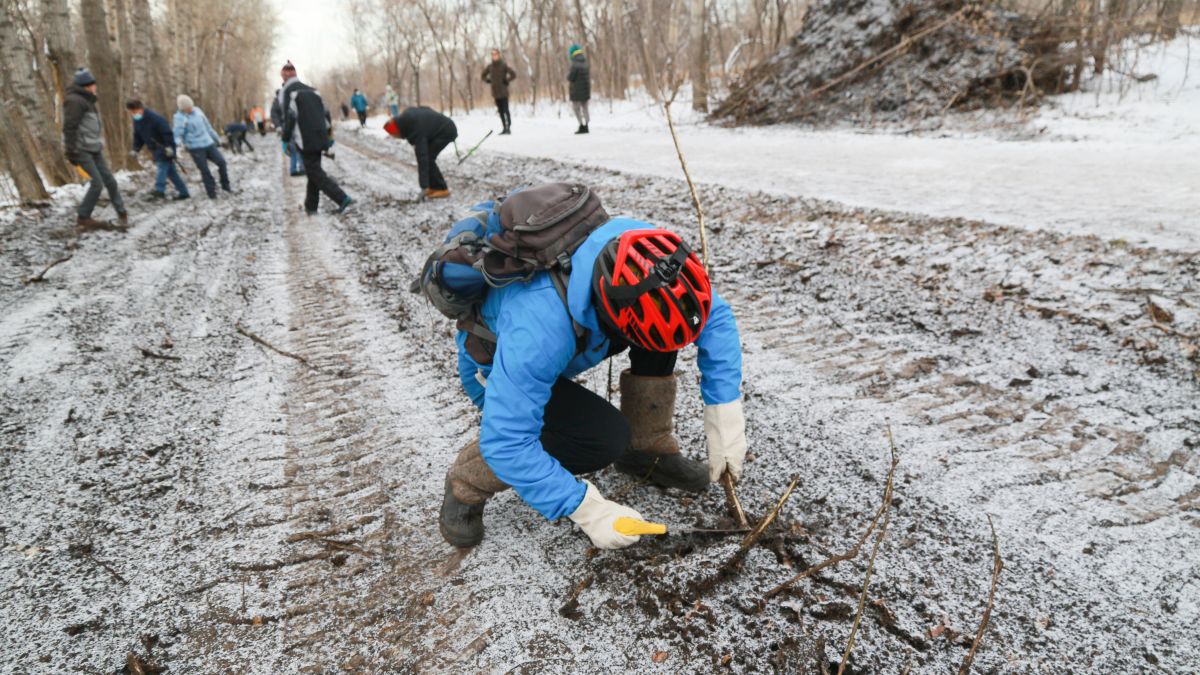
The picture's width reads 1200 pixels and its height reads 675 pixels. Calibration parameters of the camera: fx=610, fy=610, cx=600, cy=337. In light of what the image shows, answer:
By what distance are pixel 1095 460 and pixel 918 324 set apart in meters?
1.27

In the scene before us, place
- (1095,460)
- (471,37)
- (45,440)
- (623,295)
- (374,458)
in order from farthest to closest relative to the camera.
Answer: (471,37)
(45,440)
(374,458)
(1095,460)
(623,295)

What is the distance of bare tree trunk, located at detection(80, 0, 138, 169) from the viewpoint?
11.1 m

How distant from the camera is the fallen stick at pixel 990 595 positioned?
1.53 m

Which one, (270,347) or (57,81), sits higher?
(57,81)

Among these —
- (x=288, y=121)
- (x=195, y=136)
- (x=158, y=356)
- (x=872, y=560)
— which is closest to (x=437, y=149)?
(x=288, y=121)

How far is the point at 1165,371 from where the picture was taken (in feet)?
8.84

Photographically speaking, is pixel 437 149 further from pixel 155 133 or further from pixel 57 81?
pixel 57 81

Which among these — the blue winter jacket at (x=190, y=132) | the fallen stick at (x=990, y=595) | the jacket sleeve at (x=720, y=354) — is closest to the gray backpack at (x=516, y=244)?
the jacket sleeve at (x=720, y=354)

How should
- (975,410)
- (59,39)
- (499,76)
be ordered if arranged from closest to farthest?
(975,410) < (59,39) < (499,76)

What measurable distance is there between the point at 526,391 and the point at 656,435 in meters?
0.75

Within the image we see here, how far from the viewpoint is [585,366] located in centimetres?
197

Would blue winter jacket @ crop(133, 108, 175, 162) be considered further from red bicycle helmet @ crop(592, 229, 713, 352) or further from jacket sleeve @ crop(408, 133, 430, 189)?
red bicycle helmet @ crop(592, 229, 713, 352)

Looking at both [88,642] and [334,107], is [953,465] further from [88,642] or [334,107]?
[334,107]

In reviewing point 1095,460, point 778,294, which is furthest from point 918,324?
point 1095,460
